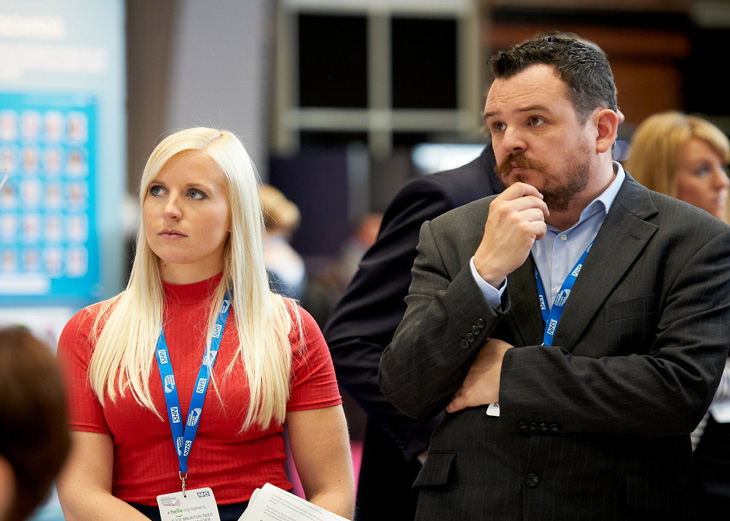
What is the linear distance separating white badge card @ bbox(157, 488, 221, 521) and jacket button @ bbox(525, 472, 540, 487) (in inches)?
28.9

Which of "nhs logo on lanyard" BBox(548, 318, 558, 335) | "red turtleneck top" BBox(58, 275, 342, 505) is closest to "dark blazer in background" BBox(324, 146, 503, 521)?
"red turtleneck top" BBox(58, 275, 342, 505)

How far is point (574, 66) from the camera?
199cm

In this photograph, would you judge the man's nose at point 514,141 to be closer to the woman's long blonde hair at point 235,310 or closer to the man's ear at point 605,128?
the man's ear at point 605,128

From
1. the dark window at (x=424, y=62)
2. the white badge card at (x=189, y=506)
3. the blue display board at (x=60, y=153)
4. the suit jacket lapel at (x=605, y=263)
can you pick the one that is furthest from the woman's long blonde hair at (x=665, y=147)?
the dark window at (x=424, y=62)

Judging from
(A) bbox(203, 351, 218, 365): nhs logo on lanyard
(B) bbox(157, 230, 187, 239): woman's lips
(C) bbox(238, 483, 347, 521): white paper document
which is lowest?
(C) bbox(238, 483, 347, 521): white paper document

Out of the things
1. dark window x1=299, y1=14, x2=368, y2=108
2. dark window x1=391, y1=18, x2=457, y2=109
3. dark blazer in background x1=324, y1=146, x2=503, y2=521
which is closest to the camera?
dark blazer in background x1=324, y1=146, x2=503, y2=521

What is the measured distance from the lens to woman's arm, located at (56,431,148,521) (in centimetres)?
195

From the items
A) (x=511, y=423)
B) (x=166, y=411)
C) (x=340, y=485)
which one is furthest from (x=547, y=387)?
(x=166, y=411)

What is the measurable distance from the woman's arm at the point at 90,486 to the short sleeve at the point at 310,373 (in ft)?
1.53

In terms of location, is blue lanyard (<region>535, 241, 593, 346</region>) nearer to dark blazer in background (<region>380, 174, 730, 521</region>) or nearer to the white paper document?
dark blazer in background (<region>380, 174, 730, 521</region>)

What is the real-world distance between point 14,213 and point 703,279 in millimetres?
3514

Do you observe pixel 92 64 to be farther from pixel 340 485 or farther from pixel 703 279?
pixel 703 279

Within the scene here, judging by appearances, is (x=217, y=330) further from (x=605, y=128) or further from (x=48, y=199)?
(x=48, y=199)

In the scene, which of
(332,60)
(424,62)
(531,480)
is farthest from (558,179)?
(424,62)
